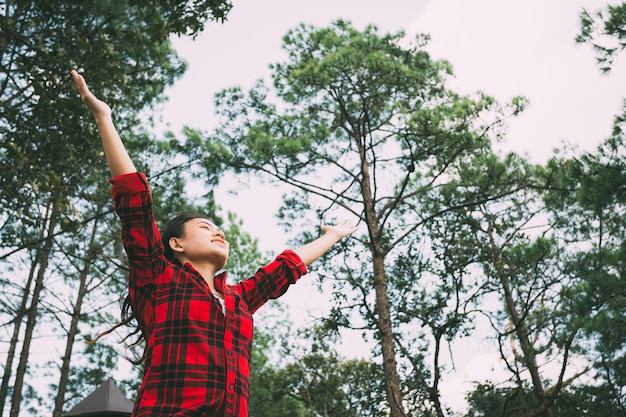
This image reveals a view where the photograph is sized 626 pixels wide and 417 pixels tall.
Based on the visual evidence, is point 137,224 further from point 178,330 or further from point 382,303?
point 382,303

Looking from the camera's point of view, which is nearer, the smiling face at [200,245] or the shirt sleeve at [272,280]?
the smiling face at [200,245]

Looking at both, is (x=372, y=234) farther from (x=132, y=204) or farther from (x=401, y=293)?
(x=132, y=204)

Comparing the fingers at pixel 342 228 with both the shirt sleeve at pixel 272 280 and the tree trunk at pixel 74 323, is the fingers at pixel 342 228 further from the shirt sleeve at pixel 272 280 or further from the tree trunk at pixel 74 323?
the tree trunk at pixel 74 323

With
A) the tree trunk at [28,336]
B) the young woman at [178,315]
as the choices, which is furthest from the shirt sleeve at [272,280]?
the tree trunk at [28,336]

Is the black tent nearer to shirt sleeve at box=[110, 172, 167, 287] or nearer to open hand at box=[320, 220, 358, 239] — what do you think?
open hand at box=[320, 220, 358, 239]

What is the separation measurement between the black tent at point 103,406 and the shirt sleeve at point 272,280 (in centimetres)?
428

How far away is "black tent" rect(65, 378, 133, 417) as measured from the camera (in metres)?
5.55

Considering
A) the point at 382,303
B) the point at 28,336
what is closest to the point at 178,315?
the point at 382,303

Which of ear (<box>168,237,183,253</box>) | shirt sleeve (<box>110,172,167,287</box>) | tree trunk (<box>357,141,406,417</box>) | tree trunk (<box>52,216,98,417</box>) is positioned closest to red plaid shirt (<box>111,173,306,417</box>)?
shirt sleeve (<box>110,172,167,287</box>)

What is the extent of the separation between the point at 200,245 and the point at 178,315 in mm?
322

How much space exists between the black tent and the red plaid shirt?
4531 millimetres

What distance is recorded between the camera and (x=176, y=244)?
1780mm

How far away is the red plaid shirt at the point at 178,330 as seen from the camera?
1346 mm

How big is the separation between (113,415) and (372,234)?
3417 mm
